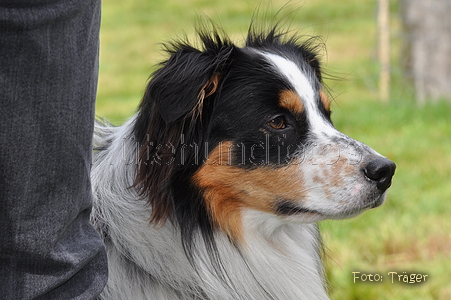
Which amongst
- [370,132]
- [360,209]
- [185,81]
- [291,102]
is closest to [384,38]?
[370,132]

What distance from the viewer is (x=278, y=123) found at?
2588mm

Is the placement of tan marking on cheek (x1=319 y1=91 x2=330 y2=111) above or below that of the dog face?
above

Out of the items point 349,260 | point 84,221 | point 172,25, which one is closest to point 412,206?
point 349,260

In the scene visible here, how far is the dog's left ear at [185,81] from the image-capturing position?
92.0 inches

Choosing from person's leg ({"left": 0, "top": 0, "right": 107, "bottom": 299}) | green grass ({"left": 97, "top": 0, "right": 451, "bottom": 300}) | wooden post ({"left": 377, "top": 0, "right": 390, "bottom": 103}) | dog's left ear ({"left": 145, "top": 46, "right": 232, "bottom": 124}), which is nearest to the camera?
person's leg ({"left": 0, "top": 0, "right": 107, "bottom": 299})

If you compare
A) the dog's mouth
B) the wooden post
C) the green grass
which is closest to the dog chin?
the dog's mouth

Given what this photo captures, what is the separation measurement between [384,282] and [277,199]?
1522 millimetres

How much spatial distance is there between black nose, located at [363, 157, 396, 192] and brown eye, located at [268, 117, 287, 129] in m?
0.42

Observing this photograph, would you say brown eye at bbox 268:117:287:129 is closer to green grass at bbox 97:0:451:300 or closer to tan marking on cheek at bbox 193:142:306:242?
tan marking on cheek at bbox 193:142:306:242

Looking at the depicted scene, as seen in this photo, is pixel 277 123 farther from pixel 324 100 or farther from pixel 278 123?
pixel 324 100

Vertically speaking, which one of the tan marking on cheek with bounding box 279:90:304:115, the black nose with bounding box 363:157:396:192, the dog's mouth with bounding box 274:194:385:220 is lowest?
the dog's mouth with bounding box 274:194:385:220

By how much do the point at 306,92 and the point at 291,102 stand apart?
0.13m

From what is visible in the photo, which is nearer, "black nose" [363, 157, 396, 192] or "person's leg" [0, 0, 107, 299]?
"person's leg" [0, 0, 107, 299]

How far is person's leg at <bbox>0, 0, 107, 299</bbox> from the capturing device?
176 centimetres
